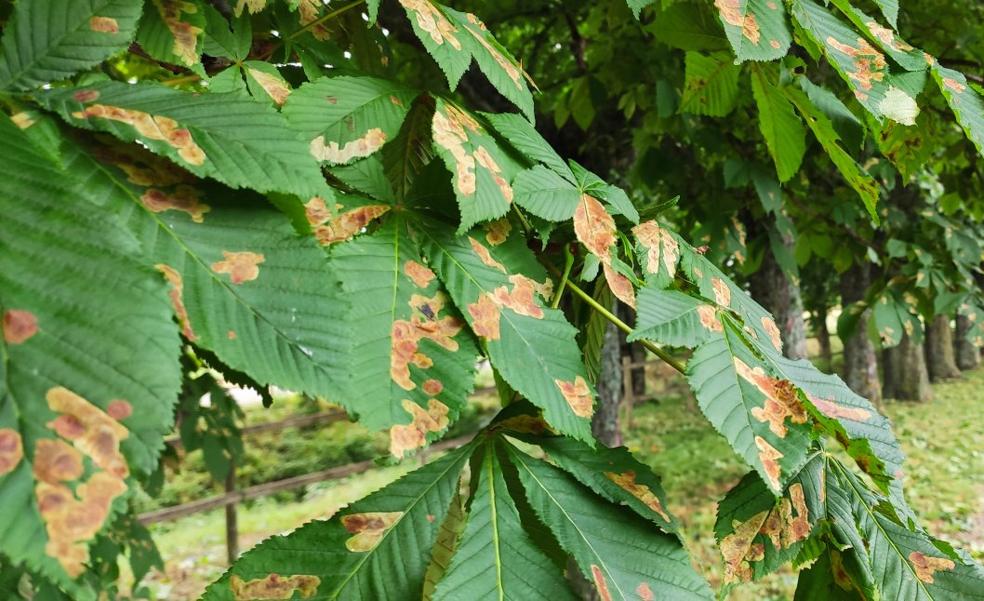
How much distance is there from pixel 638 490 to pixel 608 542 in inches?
Result: 2.6

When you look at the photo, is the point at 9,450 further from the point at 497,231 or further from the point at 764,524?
the point at 764,524

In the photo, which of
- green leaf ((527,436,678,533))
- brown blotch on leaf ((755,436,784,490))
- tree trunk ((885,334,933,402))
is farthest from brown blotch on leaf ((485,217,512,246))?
tree trunk ((885,334,933,402))

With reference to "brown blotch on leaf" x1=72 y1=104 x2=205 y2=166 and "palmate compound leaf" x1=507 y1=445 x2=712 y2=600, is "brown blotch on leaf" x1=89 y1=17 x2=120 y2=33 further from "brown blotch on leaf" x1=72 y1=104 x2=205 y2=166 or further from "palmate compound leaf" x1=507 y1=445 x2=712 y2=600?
"palmate compound leaf" x1=507 y1=445 x2=712 y2=600

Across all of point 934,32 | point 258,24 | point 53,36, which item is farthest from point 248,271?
point 934,32

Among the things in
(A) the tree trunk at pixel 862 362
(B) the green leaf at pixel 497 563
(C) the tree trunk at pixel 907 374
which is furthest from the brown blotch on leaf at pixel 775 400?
(C) the tree trunk at pixel 907 374

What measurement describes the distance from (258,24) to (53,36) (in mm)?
445

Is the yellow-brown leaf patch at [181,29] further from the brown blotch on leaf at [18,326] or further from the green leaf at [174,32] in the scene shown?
the brown blotch on leaf at [18,326]

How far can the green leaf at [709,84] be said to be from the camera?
1355mm

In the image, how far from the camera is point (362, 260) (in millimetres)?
629

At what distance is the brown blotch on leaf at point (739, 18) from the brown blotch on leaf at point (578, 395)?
524 millimetres

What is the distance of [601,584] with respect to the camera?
0.59m

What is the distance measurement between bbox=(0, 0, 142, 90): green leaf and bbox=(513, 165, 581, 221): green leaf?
40 centimetres

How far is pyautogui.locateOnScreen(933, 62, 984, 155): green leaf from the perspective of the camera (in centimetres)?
90

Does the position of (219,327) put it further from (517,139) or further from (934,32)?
(934,32)
